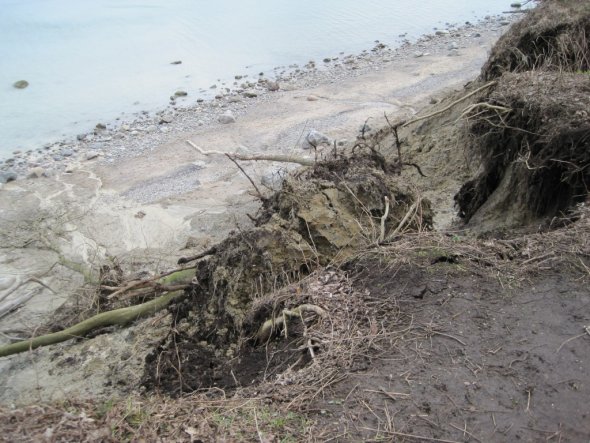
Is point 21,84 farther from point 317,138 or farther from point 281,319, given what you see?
point 281,319

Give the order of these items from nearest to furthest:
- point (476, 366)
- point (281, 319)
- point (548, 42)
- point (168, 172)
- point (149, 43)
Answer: point (476, 366)
point (281, 319)
point (548, 42)
point (168, 172)
point (149, 43)

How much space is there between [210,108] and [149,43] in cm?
593

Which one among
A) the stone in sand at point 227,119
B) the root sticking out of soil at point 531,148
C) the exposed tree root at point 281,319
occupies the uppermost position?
the root sticking out of soil at point 531,148

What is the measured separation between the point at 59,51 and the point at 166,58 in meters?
3.37

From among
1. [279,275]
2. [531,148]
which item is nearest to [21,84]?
[279,275]

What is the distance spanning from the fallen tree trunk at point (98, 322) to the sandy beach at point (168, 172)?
21cm

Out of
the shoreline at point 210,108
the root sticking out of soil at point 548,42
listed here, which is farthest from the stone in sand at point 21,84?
the root sticking out of soil at point 548,42

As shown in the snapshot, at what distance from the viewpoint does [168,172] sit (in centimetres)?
1071

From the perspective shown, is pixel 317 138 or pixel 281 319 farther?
pixel 317 138

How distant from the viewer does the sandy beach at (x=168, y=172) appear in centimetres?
807

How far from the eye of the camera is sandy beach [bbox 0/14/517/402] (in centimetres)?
807

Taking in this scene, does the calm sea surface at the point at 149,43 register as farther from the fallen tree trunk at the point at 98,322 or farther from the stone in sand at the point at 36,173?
the fallen tree trunk at the point at 98,322

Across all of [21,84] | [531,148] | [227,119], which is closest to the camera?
[531,148]

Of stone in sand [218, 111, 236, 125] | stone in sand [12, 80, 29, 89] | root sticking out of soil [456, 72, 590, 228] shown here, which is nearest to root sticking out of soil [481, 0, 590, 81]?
root sticking out of soil [456, 72, 590, 228]
